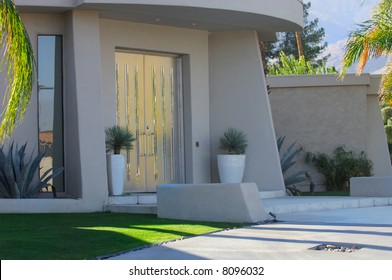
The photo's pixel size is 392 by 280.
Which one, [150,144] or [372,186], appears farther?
[150,144]

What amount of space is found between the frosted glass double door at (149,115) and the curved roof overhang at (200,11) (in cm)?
113

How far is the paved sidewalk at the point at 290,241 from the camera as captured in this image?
950 cm

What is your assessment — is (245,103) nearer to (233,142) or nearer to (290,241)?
(233,142)

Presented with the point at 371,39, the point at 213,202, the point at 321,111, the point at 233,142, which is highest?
the point at 371,39

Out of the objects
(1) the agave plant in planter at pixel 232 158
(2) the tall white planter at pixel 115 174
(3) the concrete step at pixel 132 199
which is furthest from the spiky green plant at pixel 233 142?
(2) the tall white planter at pixel 115 174

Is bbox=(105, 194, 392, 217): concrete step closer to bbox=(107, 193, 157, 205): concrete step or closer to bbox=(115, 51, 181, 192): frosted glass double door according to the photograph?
bbox=(107, 193, 157, 205): concrete step

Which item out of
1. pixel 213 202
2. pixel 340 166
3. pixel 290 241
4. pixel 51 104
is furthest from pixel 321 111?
pixel 290 241

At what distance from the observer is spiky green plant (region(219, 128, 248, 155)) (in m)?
19.4

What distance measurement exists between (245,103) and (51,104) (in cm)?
522

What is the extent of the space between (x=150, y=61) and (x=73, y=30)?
2923 mm

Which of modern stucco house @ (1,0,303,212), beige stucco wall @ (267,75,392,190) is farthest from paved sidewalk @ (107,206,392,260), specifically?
beige stucco wall @ (267,75,392,190)

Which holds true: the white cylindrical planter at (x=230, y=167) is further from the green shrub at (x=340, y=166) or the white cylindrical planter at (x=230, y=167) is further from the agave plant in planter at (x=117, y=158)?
the green shrub at (x=340, y=166)

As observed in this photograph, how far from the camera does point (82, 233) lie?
1163cm
